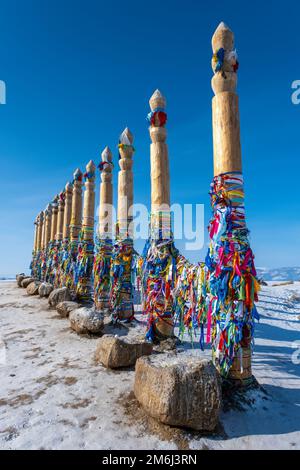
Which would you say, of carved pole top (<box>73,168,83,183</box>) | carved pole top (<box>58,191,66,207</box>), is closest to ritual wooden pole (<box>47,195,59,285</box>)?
carved pole top (<box>58,191,66,207</box>)

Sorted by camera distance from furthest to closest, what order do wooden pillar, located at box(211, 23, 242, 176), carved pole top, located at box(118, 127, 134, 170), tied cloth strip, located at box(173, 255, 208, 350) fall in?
carved pole top, located at box(118, 127, 134, 170) < tied cloth strip, located at box(173, 255, 208, 350) < wooden pillar, located at box(211, 23, 242, 176)

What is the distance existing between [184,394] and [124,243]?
4.78 metres

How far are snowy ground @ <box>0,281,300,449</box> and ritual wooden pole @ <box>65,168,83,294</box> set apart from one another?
4961 mm

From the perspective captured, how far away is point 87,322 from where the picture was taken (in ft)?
19.7

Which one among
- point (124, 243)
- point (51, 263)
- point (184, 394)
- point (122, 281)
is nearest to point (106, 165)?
point (124, 243)

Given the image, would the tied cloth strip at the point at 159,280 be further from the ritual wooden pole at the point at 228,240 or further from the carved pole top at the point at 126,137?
the carved pole top at the point at 126,137

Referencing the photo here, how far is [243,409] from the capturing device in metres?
3.20

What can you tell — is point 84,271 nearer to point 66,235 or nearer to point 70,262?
point 70,262

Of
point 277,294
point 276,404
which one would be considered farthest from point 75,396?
point 277,294

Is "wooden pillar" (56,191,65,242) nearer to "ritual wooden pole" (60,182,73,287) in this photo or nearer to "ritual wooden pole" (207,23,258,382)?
"ritual wooden pole" (60,182,73,287)

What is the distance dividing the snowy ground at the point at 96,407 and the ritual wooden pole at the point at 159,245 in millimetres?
1422

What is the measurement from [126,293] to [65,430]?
4.37m

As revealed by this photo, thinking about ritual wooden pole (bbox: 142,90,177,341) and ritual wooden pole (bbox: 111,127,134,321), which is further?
ritual wooden pole (bbox: 111,127,134,321)

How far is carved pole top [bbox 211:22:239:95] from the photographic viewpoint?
406 cm
